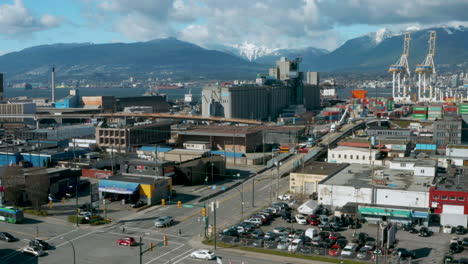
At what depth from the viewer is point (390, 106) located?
252 ft

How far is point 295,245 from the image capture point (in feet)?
55.7

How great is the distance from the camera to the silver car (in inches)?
766

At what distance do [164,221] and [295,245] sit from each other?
559cm

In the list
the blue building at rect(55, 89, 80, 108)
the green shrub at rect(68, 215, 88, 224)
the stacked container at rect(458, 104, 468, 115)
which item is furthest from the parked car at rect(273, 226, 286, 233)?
the blue building at rect(55, 89, 80, 108)

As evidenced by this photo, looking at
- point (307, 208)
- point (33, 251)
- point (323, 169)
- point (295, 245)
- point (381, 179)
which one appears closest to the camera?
point (33, 251)

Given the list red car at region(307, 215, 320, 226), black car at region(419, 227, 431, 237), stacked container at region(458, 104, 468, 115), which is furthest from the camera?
stacked container at region(458, 104, 468, 115)

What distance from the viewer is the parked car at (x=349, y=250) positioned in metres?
16.1

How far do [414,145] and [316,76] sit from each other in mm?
60663

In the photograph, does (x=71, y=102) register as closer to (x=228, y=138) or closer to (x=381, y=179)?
A: (x=228, y=138)

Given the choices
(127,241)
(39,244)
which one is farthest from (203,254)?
(39,244)

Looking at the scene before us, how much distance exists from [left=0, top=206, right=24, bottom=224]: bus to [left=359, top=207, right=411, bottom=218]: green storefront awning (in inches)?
551

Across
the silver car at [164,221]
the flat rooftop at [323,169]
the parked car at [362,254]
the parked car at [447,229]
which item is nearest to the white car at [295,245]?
the parked car at [362,254]

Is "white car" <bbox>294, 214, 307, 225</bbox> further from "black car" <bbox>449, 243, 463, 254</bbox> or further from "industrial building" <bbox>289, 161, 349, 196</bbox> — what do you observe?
"black car" <bbox>449, 243, 463, 254</bbox>

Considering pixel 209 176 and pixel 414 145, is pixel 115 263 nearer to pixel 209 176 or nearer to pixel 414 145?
pixel 209 176
